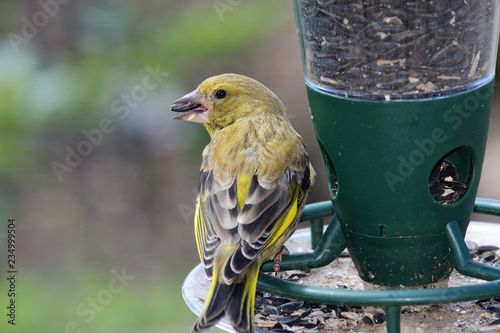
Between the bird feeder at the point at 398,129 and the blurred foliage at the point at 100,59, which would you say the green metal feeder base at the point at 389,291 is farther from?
the blurred foliage at the point at 100,59

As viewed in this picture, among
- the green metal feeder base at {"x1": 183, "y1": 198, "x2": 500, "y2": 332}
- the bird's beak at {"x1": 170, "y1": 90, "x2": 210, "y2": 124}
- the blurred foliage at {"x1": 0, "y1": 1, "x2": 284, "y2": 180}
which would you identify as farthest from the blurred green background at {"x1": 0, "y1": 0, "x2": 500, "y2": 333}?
the green metal feeder base at {"x1": 183, "y1": 198, "x2": 500, "y2": 332}

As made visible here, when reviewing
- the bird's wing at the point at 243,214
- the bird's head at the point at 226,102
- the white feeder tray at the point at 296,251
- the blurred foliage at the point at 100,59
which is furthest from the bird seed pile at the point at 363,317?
the blurred foliage at the point at 100,59

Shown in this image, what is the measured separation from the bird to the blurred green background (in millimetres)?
2161

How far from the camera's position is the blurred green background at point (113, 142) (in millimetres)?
6887

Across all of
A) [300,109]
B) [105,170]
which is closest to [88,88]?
[105,170]

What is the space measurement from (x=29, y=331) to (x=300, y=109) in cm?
346

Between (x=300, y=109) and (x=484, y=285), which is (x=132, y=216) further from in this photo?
(x=484, y=285)

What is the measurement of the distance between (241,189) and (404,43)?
1171 millimetres

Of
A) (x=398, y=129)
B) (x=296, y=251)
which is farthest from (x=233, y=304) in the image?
(x=296, y=251)

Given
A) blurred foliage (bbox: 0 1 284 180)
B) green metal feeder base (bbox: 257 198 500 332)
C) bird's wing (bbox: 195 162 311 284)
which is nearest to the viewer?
green metal feeder base (bbox: 257 198 500 332)

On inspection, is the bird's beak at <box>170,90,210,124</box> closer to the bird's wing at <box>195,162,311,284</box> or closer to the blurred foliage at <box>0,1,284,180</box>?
the bird's wing at <box>195,162,311,284</box>

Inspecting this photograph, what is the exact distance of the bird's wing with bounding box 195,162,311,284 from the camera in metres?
3.98

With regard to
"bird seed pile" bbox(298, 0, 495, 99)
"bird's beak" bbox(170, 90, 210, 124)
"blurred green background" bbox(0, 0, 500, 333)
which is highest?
"bird seed pile" bbox(298, 0, 495, 99)

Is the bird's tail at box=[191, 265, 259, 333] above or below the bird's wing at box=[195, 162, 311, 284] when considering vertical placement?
below
